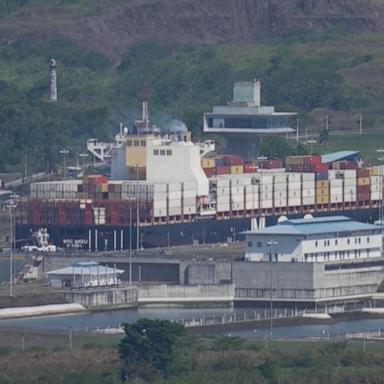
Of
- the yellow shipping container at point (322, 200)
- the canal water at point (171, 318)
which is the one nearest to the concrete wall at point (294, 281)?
the canal water at point (171, 318)

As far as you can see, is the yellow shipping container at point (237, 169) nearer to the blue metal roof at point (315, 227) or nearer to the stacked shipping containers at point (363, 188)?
the stacked shipping containers at point (363, 188)

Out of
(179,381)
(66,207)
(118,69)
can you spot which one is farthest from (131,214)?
(118,69)

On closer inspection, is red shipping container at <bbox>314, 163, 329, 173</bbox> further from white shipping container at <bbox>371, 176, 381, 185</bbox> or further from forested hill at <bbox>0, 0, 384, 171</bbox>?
forested hill at <bbox>0, 0, 384, 171</bbox>

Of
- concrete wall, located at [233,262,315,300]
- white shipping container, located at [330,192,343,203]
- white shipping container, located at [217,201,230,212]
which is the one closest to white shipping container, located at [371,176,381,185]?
white shipping container, located at [330,192,343,203]

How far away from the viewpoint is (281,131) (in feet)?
452

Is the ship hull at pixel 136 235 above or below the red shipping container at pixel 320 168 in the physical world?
below

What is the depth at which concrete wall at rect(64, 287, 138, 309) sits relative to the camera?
103 meters

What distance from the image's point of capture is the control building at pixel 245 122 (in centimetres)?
13738

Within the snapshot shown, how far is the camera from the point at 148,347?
9012 centimetres

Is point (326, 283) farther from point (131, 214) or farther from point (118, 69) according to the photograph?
point (118, 69)

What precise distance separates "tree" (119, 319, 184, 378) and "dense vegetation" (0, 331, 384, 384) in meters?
0.09

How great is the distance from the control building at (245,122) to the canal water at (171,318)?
33.0m

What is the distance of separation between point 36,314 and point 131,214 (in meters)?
17.1

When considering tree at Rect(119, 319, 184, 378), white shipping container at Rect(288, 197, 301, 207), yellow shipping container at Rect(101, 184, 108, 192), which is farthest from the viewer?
white shipping container at Rect(288, 197, 301, 207)
